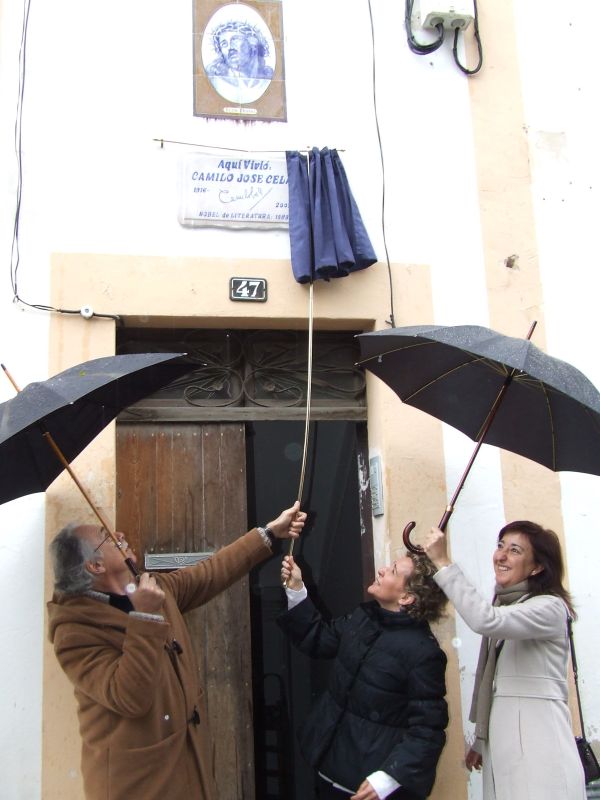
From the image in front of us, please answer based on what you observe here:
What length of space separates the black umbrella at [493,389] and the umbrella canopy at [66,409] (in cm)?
89

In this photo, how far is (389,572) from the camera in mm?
3639

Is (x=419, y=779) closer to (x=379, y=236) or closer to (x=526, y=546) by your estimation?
(x=526, y=546)

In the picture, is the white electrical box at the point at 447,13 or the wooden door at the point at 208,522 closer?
the wooden door at the point at 208,522

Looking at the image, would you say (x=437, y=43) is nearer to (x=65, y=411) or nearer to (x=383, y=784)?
(x=65, y=411)

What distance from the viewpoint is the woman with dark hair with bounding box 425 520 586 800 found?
3119mm

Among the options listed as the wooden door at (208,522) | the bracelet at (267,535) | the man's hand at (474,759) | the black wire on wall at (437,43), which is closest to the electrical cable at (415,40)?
the black wire on wall at (437,43)

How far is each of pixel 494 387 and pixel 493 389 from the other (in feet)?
0.04

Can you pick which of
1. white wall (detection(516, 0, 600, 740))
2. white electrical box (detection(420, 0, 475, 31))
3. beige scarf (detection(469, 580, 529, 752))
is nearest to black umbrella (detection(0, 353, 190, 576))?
beige scarf (detection(469, 580, 529, 752))

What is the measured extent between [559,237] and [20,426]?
9.73 ft

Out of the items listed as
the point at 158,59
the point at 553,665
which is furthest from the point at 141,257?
the point at 553,665

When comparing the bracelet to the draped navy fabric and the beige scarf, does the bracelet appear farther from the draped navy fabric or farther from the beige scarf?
the draped navy fabric

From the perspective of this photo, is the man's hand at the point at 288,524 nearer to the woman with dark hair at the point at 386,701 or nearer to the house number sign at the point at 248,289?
the woman with dark hair at the point at 386,701

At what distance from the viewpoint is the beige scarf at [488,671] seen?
11.0 feet

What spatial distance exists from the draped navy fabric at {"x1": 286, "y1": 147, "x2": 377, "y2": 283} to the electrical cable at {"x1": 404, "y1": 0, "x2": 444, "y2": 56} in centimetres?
79
